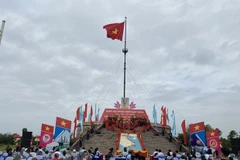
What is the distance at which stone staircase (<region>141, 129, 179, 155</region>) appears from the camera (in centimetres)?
2581

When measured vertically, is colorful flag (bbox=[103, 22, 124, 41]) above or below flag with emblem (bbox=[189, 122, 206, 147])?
above

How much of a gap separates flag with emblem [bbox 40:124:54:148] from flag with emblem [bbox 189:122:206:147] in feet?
42.6

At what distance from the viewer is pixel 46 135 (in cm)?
1855

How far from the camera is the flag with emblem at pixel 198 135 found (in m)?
20.4

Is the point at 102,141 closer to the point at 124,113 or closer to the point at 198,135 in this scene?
the point at 124,113

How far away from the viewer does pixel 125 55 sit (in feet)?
141

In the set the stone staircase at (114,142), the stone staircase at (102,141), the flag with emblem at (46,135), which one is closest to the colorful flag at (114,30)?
the stone staircase at (114,142)

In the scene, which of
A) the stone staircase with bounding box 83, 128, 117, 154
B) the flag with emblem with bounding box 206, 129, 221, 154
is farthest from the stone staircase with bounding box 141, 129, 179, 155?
the flag with emblem with bounding box 206, 129, 221, 154

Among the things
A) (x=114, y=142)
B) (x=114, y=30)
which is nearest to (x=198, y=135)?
(x=114, y=142)

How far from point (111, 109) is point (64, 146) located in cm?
1946

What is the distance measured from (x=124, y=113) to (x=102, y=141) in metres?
11.0

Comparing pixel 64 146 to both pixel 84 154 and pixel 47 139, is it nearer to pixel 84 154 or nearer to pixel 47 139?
pixel 47 139

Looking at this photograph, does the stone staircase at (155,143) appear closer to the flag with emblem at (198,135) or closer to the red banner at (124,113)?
the flag with emblem at (198,135)

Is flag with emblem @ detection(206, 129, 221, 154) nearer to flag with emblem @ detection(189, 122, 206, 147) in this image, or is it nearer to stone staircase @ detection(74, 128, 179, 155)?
flag with emblem @ detection(189, 122, 206, 147)
